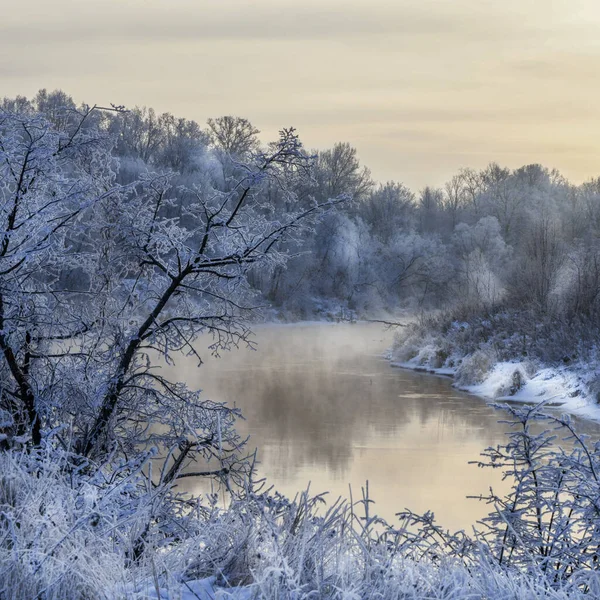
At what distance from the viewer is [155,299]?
664 cm

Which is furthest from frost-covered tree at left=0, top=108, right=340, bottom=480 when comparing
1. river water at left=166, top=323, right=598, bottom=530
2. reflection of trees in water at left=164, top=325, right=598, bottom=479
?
reflection of trees in water at left=164, top=325, right=598, bottom=479

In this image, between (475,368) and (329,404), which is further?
(475,368)

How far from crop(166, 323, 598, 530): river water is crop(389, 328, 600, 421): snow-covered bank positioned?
63 centimetres

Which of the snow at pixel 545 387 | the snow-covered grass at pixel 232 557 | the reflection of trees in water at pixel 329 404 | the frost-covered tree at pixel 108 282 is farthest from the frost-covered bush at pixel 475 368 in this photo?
the snow-covered grass at pixel 232 557

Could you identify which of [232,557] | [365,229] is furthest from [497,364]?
[365,229]

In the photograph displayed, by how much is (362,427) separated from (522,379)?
4751mm

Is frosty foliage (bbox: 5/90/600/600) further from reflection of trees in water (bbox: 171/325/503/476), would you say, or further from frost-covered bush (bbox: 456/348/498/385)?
frost-covered bush (bbox: 456/348/498/385)

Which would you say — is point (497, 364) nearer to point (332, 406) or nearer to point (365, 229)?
point (332, 406)

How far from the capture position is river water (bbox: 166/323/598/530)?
11430mm

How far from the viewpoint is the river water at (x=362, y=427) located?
1143 centimetres

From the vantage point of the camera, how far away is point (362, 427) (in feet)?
52.9

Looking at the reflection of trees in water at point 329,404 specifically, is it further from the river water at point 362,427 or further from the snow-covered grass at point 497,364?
the snow-covered grass at point 497,364

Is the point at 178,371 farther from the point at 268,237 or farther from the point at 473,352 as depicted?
the point at 268,237

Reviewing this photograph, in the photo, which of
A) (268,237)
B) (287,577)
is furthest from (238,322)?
Result: (287,577)
